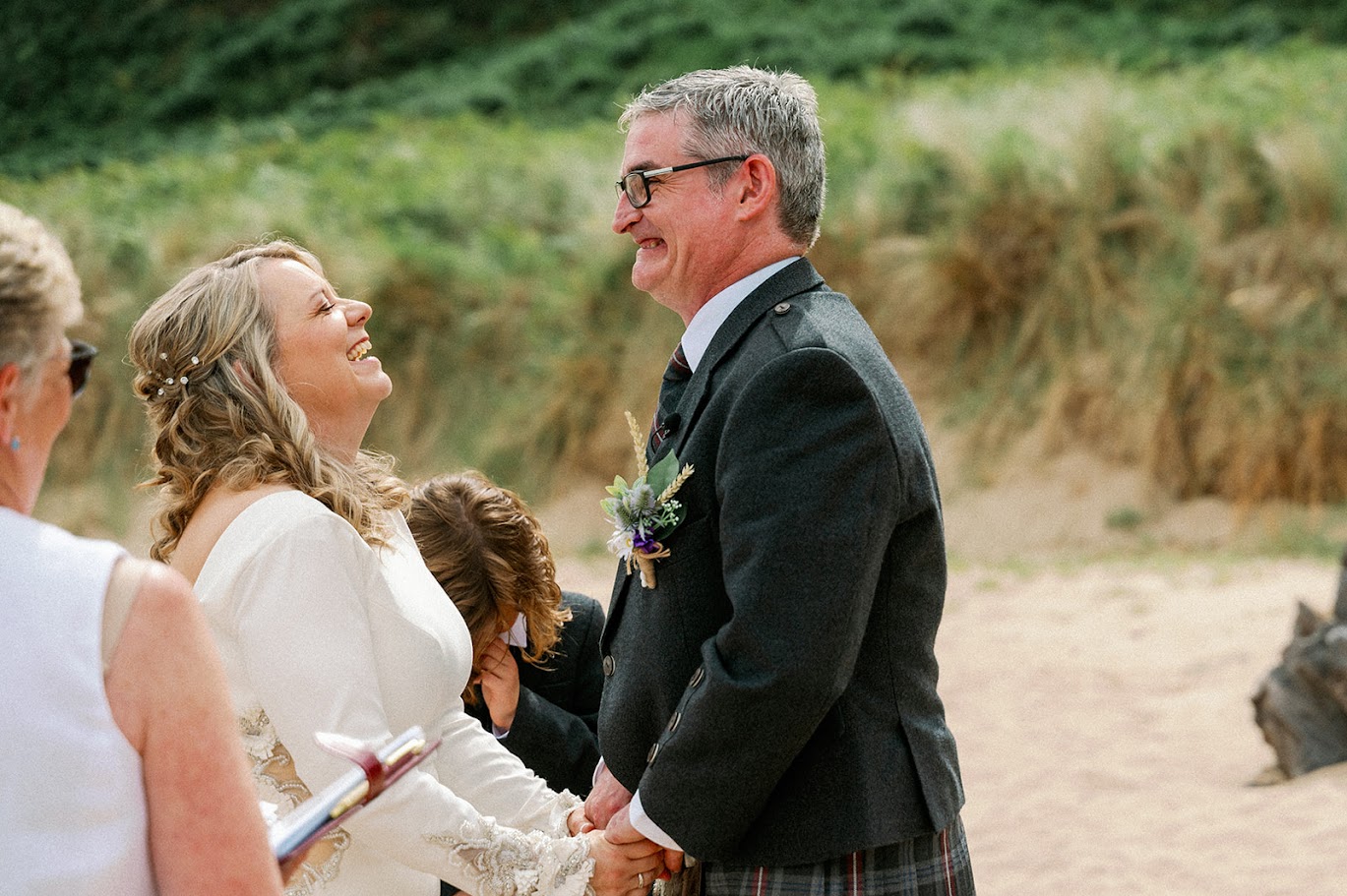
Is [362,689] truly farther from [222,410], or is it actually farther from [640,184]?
[640,184]

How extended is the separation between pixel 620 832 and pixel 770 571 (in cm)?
55

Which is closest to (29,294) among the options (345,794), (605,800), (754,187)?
(345,794)

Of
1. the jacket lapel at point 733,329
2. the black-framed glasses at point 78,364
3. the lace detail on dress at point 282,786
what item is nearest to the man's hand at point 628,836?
the jacket lapel at point 733,329

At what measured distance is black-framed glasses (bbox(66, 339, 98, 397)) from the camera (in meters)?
1.59

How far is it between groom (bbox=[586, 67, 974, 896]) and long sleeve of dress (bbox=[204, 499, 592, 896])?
0.64 feet

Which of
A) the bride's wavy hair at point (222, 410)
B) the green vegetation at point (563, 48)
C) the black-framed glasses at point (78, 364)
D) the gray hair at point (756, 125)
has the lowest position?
the black-framed glasses at point (78, 364)

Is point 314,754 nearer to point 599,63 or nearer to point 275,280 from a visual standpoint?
point 275,280

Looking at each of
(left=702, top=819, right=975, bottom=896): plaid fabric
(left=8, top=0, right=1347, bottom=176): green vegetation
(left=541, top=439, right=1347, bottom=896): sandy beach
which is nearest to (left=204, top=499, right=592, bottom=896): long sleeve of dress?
(left=702, top=819, right=975, bottom=896): plaid fabric

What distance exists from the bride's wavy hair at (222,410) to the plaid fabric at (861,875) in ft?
2.68

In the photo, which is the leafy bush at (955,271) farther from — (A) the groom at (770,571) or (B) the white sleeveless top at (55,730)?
(B) the white sleeveless top at (55,730)

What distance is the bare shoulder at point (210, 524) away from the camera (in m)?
2.45

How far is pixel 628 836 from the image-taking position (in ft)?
8.01

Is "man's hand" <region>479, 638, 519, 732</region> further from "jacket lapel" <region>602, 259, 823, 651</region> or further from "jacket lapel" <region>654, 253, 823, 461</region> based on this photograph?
"jacket lapel" <region>654, 253, 823, 461</region>

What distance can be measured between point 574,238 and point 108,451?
4426mm
